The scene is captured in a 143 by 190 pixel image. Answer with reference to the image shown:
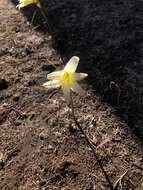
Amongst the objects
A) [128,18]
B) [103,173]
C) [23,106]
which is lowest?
[103,173]

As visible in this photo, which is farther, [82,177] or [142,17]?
[142,17]

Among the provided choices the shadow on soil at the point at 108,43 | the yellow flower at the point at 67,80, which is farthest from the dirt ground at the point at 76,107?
the yellow flower at the point at 67,80

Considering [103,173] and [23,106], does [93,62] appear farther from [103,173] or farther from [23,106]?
[103,173]

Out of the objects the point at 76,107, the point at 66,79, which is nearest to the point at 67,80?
the point at 66,79

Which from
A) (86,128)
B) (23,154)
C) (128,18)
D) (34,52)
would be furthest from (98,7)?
(23,154)

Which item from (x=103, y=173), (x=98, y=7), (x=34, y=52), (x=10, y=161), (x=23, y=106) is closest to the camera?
(x=103, y=173)

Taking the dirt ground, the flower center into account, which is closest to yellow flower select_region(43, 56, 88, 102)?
the flower center

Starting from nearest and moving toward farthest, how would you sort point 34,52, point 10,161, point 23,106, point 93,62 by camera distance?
point 10,161
point 23,106
point 93,62
point 34,52

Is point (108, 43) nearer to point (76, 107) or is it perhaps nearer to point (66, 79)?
point (76, 107)

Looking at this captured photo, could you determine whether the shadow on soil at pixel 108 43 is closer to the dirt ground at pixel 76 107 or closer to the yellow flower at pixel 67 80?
the dirt ground at pixel 76 107
